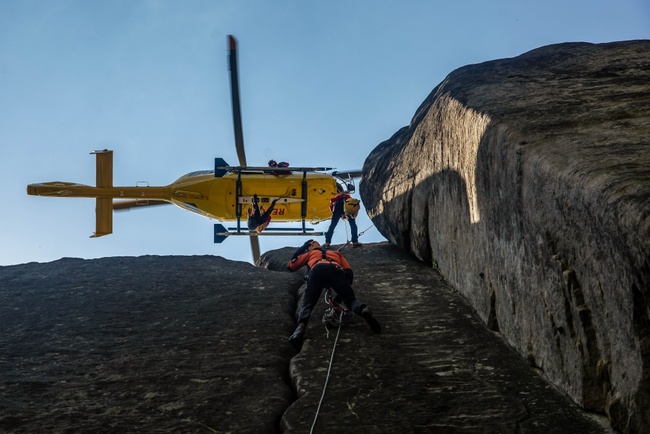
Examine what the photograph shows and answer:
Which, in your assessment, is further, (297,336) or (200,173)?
(200,173)

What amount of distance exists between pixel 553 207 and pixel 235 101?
782 cm

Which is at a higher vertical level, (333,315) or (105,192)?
(105,192)

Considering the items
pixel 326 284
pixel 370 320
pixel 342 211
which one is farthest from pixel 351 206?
pixel 370 320

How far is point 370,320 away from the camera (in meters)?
7.67

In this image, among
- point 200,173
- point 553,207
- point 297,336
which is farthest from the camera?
point 200,173

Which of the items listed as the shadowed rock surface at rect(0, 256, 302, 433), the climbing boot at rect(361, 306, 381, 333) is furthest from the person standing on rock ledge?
the shadowed rock surface at rect(0, 256, 302, 433)

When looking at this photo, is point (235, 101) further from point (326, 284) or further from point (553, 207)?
point (553, 207)

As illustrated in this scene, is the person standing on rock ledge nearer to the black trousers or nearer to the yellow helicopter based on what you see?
the black trousers

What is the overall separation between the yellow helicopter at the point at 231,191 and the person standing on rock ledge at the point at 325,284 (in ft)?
12.0

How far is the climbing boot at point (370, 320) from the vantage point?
764 centimetres

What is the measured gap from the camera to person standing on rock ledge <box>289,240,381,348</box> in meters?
7.69

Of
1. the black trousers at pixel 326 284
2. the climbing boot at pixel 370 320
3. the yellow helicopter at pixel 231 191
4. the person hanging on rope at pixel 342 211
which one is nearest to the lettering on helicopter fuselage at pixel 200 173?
the yellow helicopter at pixel 231 191

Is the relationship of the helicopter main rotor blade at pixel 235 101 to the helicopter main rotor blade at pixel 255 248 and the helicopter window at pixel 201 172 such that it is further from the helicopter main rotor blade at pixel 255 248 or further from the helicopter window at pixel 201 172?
the helicopter main rotor blade at pixel 255 248

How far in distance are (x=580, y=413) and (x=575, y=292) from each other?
3.37 ft
